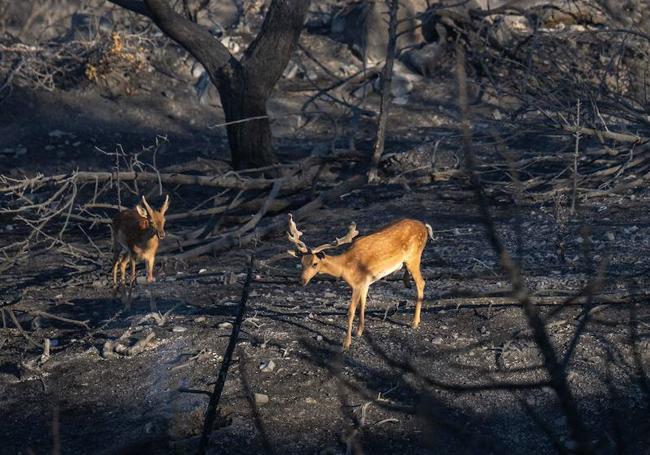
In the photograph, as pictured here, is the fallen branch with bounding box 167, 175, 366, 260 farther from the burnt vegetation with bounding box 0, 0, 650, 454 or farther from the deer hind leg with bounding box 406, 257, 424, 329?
the deer hind leg with bounding box 406, 257, 424, 329

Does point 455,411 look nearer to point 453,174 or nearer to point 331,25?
point 453,174

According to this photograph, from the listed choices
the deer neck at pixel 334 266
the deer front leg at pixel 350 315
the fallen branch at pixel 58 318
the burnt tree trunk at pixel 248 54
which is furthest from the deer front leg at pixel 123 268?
the burnt tree trunk at pixel 248 54

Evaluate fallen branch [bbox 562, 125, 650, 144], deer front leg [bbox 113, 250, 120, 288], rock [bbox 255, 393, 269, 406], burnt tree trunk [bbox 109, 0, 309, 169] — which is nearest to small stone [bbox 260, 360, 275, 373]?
rock [bbox 255, 393, 269, 406]

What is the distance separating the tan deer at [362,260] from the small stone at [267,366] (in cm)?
55

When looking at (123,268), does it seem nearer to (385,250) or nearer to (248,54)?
(385,250)

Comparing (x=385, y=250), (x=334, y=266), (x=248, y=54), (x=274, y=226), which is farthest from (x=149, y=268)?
(x=248, y=54)

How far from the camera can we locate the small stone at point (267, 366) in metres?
7.09

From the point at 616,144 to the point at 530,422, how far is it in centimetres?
598

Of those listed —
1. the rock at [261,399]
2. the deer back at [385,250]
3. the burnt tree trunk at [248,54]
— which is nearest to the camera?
the rock at [261,399]

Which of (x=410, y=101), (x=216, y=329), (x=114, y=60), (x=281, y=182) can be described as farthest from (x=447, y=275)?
(x=114, y=60)

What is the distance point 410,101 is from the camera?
15.7 metres

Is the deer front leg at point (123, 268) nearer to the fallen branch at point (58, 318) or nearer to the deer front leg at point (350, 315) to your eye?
the fallen branch at point (58, 318)

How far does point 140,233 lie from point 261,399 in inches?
98.5

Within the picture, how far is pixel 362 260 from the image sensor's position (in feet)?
23.9
